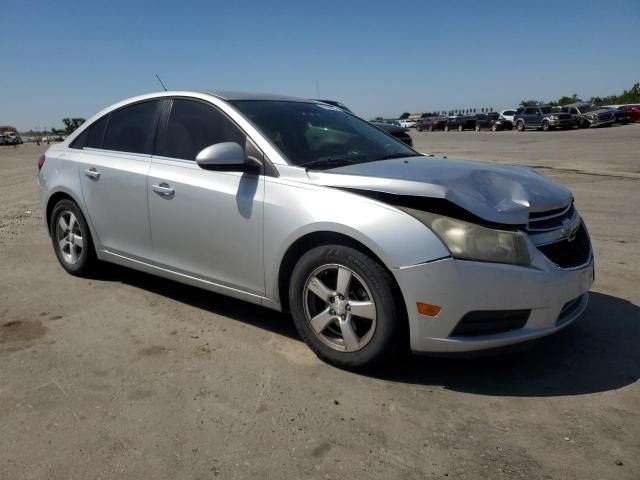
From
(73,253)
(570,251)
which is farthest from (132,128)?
(570,251)

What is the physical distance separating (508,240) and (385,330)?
78cm

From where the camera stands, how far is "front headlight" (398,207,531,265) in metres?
2.77

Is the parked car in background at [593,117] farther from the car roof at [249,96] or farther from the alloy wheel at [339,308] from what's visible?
the alloy wheel at [339,308]

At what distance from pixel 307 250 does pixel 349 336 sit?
0.56m

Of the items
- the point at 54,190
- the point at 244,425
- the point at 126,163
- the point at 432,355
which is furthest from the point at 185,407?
the point at 54,190

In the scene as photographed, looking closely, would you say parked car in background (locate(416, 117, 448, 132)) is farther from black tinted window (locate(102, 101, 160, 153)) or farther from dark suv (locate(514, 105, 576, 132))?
black tinted window (locate(102, 101, 160, 153))

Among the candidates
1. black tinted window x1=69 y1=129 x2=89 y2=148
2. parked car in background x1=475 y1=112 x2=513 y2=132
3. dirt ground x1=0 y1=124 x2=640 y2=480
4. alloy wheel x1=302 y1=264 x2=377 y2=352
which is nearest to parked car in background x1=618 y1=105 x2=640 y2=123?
parked car in background x1=475 y1=112 x2=513 y2=132

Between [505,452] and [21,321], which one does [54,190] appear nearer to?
[21,321]

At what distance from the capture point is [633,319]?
386 centimetres

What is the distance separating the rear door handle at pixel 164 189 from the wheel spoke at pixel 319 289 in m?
1.29

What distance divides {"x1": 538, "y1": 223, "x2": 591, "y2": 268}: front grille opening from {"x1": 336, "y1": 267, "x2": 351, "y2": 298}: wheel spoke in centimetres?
102

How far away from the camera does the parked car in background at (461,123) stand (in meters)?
48.4

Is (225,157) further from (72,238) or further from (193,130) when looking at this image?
(72,238)

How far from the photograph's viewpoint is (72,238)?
16.3 ft
